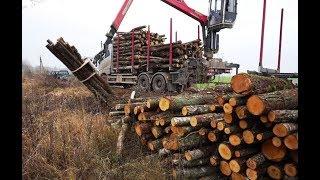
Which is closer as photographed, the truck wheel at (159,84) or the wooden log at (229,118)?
the wooden log at (229,118)

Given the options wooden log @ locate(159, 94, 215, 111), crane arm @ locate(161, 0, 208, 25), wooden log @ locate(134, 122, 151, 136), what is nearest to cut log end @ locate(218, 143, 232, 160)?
wooden log @ locate(159, 94, 215, 111)

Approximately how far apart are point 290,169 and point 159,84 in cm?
1090

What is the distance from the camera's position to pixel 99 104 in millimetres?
10414

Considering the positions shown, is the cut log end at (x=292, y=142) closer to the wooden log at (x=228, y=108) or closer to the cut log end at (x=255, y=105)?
the cut log end at (x=255, y=105)

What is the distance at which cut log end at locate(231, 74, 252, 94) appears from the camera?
15.2 feet

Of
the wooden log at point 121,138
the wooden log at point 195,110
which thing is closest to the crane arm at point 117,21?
the wooden log at point 121,138

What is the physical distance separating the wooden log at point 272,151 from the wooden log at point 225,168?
0.53m

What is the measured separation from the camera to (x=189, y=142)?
529cm

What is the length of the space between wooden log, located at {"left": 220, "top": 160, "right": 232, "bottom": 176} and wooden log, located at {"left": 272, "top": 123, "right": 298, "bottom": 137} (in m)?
0.92

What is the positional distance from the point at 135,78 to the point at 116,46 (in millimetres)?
2038

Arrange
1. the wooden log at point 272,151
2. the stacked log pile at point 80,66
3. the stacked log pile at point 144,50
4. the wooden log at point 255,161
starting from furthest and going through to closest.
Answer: the stacked log pile at point 144,50
the stacked log pile at point 80,66
the wooden log at point 255,161
the wooden log at point 272,151

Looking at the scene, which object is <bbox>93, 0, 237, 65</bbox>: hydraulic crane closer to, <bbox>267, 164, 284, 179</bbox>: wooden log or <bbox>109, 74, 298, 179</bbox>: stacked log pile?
<bbox>109, 74, 298, 179</bbox>: stacked log pile

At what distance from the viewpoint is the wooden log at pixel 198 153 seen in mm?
5107
